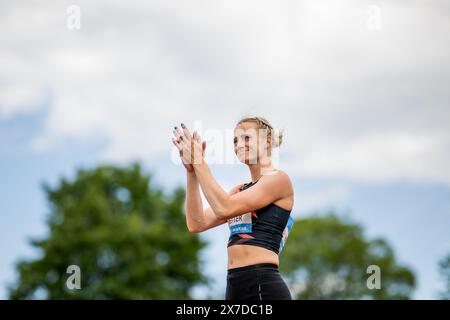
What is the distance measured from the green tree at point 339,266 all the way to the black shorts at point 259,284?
5854cm

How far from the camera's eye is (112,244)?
44.2 meters

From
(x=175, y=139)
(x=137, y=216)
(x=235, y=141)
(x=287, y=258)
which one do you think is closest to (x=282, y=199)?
(x=235, y=141)

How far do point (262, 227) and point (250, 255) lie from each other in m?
0.30

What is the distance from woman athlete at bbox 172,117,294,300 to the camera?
19.2ft

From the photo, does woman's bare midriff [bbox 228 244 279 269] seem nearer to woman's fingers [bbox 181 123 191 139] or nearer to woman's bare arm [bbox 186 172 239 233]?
woman's bare arm [bbox 186 172 239 233]

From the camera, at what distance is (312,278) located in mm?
66562

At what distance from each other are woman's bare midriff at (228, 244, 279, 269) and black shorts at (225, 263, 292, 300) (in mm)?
40

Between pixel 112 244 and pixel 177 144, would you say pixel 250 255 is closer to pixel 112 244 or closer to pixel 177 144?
pixel 177 144

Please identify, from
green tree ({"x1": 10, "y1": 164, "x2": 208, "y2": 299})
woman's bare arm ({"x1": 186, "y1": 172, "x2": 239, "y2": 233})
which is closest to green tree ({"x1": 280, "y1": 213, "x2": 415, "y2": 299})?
green tree ({"x1": 10, "y1": 164, "x2": 208, "y2": 299})

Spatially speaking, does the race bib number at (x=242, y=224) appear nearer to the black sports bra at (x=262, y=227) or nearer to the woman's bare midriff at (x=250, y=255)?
the black sports bra at (x=262, y=227)

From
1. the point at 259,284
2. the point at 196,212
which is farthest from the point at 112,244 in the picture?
the point at 259,284

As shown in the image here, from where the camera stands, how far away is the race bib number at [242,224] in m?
6.17

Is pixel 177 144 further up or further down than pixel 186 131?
further down

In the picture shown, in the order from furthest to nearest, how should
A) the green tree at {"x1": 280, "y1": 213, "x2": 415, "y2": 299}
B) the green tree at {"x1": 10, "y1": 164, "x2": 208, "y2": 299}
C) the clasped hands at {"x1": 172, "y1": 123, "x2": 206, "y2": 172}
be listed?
the green tree at {"x1": 280, "y1": 213, "x2": 415, "y2": 299}, the green tree at {"x1": 10, "y1": 164, "x2": 208, "y2": 299}, the clasped hands at {"x1": 172, "y1": 123, "x2": 206, "y2": 172}
